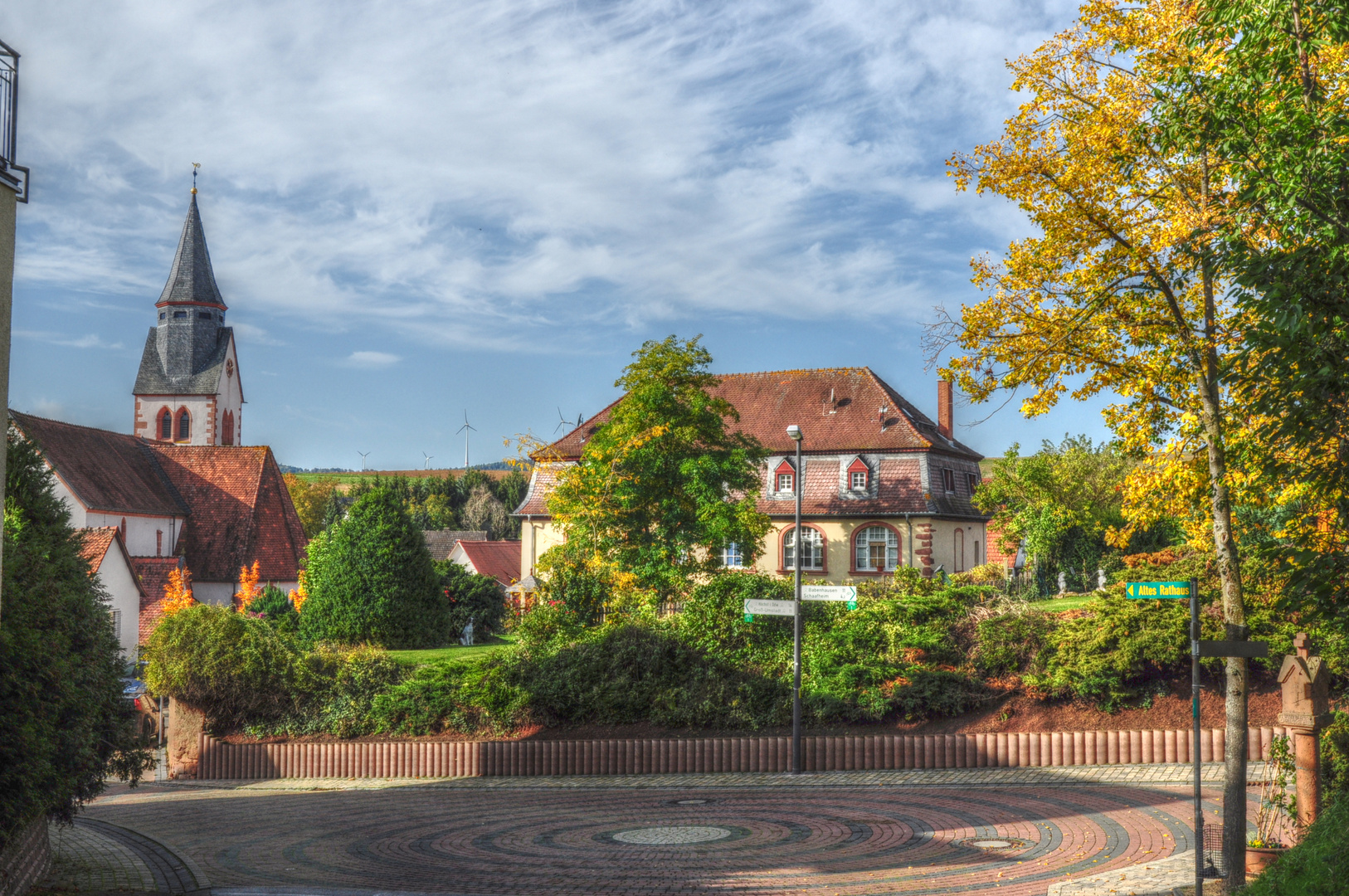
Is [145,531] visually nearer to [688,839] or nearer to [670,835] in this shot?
[670,835]

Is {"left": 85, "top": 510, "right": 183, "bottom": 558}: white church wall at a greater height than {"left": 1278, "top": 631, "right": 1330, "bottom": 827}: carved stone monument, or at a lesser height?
greater

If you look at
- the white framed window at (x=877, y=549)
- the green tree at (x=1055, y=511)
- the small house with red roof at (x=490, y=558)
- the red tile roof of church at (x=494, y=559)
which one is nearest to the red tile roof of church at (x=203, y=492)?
the small house with red roof at (x=490, y=558)

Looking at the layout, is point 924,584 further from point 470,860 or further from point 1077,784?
point 470,860

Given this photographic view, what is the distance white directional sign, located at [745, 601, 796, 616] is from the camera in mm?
20016

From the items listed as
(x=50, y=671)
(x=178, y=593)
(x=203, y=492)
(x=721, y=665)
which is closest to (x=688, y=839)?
(x=50, y=671)

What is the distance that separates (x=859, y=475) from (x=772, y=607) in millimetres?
27023

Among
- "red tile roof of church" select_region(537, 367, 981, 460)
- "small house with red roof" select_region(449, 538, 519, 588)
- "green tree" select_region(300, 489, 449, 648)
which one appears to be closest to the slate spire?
"small house with red roof" select_region(449, 538, 519, 588)

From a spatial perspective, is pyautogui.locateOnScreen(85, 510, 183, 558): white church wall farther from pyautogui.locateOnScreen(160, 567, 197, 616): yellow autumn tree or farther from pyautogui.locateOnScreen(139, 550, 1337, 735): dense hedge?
pyautogui.locateOnScreen(139, 550, 1337, 735): dense hedge

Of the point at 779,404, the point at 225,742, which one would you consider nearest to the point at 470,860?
the point at 225,742

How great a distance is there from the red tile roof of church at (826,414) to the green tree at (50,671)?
3151 centimetres

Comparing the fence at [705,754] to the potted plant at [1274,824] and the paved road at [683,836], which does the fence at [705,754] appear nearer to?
the paved road at [683,836]

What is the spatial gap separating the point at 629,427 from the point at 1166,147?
22.1 metres

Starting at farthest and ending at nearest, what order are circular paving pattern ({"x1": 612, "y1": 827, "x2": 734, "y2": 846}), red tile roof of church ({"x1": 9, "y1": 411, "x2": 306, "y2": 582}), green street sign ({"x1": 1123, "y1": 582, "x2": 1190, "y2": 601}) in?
red tile roof of church ({"x1": 9, "y1": 411, "x2": 306, "y2": 582}), circular paving pattern ({"x1": 612, "y1": 827, "x2": 734, "y2": 846}), green street sign ({"x1": 1123, "y1": 582, "x2": 1190, "y2": 601})

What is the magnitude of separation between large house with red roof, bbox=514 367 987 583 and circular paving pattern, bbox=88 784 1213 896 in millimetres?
26673
